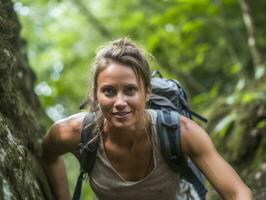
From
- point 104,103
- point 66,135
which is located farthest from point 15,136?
point 104,103

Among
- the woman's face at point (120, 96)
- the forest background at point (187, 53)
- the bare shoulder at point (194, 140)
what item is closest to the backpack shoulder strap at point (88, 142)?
the woman's face at point (120, 96)

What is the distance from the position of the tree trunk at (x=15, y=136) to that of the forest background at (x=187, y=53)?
0.61 m

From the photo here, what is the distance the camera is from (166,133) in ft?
12.7

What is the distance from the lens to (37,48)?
53.9ft

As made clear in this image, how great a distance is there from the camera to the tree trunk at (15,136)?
3254mm

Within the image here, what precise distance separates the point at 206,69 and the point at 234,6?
8.10 ft

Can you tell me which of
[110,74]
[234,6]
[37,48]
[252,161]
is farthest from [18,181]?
[37,48]

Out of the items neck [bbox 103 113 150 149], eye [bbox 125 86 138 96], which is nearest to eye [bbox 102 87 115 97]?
eye [bbox 125 86 138 96]

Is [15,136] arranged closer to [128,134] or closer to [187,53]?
[128,134]

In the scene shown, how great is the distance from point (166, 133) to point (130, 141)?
368mm

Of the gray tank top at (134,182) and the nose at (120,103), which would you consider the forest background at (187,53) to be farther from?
the nose at (120,103)

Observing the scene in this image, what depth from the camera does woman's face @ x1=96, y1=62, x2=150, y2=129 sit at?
3652mm

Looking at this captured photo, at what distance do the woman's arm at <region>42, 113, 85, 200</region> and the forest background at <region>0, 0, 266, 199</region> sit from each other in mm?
756

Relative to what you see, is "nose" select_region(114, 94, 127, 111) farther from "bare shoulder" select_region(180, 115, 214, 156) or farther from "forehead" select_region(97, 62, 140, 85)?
"bare shoulder" select_region(180, 115, 214, 156)
